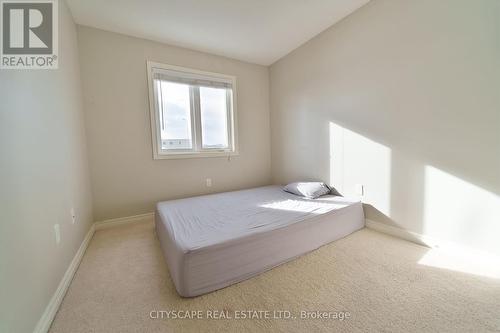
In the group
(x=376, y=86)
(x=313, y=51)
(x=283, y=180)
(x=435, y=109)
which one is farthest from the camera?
(x=283, y=180)

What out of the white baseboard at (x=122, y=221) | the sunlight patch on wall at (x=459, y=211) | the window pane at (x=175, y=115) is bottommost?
the white baseboard at (x=122, y=221)

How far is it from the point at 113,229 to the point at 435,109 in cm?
363

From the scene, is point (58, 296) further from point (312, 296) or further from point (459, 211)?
point (459, 211)

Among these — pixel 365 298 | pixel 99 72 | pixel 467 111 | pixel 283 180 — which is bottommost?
pixel 365 298

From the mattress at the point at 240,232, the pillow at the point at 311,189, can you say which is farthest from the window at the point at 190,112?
the pillow at the point at 311,189

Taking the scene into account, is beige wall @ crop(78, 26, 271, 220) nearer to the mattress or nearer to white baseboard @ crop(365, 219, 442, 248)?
the mattress

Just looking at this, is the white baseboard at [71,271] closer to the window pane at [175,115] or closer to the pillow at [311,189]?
the window pane at [175,115]

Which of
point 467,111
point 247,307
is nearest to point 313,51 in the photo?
point 467,111

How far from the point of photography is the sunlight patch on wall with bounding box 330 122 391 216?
2066mm

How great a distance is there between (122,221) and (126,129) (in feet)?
3.96

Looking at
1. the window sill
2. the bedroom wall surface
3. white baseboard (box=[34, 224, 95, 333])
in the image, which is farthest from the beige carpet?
the window sill

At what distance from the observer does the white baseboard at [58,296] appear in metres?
1.07

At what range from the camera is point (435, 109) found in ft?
5.56

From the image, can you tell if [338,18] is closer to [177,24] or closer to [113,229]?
[177,24]
